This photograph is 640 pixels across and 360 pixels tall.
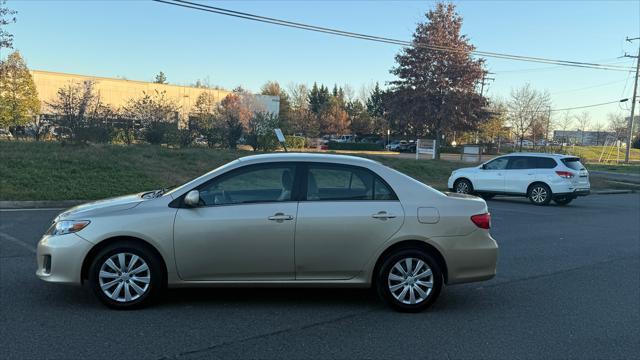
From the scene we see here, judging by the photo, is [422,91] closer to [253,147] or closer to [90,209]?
[253,147]

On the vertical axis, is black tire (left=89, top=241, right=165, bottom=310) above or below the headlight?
below

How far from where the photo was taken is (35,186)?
1438 cm

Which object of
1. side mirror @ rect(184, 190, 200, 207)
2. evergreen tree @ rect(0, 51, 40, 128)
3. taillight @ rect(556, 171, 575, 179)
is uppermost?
evergreen tree @ rect(0, 51, 40, 128)

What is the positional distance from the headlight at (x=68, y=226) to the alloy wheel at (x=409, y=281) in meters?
3.11

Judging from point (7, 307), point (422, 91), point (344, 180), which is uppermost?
point (422, 91)

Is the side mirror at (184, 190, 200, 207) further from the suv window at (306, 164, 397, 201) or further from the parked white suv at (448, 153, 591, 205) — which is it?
the parked white suv at (448, 153, 591, 205)

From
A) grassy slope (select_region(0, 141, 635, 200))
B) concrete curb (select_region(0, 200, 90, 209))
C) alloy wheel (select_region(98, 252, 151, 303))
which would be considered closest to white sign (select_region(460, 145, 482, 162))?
grassy slope (select_region(0, 141, 635, 200))

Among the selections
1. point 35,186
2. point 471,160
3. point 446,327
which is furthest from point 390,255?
point 471,160

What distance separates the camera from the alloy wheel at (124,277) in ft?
17.4

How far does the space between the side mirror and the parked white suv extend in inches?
583

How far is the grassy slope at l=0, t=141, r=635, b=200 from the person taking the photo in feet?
47.3

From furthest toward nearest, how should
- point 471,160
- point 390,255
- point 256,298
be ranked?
point 471,160, point 256,298, point 390,255

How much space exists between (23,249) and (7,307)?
9.82 ft

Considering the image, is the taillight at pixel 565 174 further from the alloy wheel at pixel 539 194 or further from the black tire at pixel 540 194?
the alloy wheel at pixel 539 194
